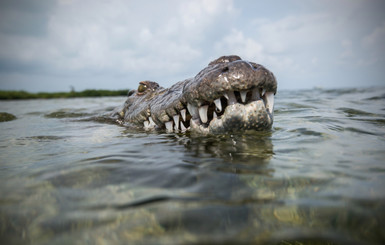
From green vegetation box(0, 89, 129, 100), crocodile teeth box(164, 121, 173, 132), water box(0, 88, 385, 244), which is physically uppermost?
green vegetation box(0, 89, 129, 100)

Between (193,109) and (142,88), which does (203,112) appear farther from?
(142,88)

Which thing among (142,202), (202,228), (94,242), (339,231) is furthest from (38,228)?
(339,231)

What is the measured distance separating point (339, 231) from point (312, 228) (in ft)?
A: 0.35

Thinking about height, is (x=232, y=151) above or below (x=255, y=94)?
below

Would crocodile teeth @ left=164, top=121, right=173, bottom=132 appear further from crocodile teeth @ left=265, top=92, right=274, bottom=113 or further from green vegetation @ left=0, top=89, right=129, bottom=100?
green vegetation @ left=0, top=89, right=129, bottom=100

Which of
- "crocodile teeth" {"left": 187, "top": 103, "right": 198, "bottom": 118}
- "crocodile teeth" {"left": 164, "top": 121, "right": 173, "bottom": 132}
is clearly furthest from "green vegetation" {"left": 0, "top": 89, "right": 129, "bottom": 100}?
"crocodile teeth" {"left": 187, "top": 103, "right": 198, "bottom": 118}

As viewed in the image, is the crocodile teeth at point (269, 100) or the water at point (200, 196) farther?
the crocodile teeth at point (269, 100)

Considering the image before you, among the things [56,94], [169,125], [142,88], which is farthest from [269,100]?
[56,94]

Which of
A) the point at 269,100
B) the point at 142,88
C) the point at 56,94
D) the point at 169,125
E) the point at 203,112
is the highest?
the point at 56,94

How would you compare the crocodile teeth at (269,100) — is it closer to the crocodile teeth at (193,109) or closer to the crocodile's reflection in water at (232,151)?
the crocodile's reflection in water at (232,151)

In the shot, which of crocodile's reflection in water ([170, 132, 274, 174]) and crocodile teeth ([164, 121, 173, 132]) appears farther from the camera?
crocodile teeth ([164, 121, 173, 132])

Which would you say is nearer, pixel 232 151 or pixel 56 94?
pixel 232 151

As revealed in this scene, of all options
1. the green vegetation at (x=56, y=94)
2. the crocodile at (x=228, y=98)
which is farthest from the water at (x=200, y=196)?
the green vegetation at (x=56, y=94)

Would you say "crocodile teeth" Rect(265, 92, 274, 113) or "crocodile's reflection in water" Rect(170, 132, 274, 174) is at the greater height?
"crocodile teeth" Rect(265, 92, 274, 113)
